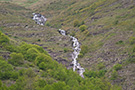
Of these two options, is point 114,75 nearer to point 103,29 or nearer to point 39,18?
point 103,29

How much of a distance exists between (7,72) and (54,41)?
214 ft

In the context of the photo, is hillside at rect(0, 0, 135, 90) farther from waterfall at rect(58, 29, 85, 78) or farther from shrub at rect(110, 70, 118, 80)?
waterfall at rect(58, 29, 85, 78)

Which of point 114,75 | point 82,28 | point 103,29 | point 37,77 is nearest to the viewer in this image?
point 37,77

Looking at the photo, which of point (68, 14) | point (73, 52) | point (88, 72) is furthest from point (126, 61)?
point (68, 14)

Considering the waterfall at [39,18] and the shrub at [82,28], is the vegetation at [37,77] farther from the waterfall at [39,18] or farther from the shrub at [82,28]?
the waterfall at [39,18]

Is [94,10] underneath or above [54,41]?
above

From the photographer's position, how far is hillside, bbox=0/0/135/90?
64.8 m

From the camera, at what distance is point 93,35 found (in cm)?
10000

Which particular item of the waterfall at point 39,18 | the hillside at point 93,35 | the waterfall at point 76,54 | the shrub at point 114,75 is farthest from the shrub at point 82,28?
the shrub at point 114,75

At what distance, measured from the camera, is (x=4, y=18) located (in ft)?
406

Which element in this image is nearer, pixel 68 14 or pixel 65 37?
pixel 65 37

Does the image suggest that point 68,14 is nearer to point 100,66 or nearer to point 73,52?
point 73,52

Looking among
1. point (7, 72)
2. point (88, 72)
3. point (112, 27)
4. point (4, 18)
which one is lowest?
point (88, 72)

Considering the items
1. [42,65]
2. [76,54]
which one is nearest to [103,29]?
[76,54]
